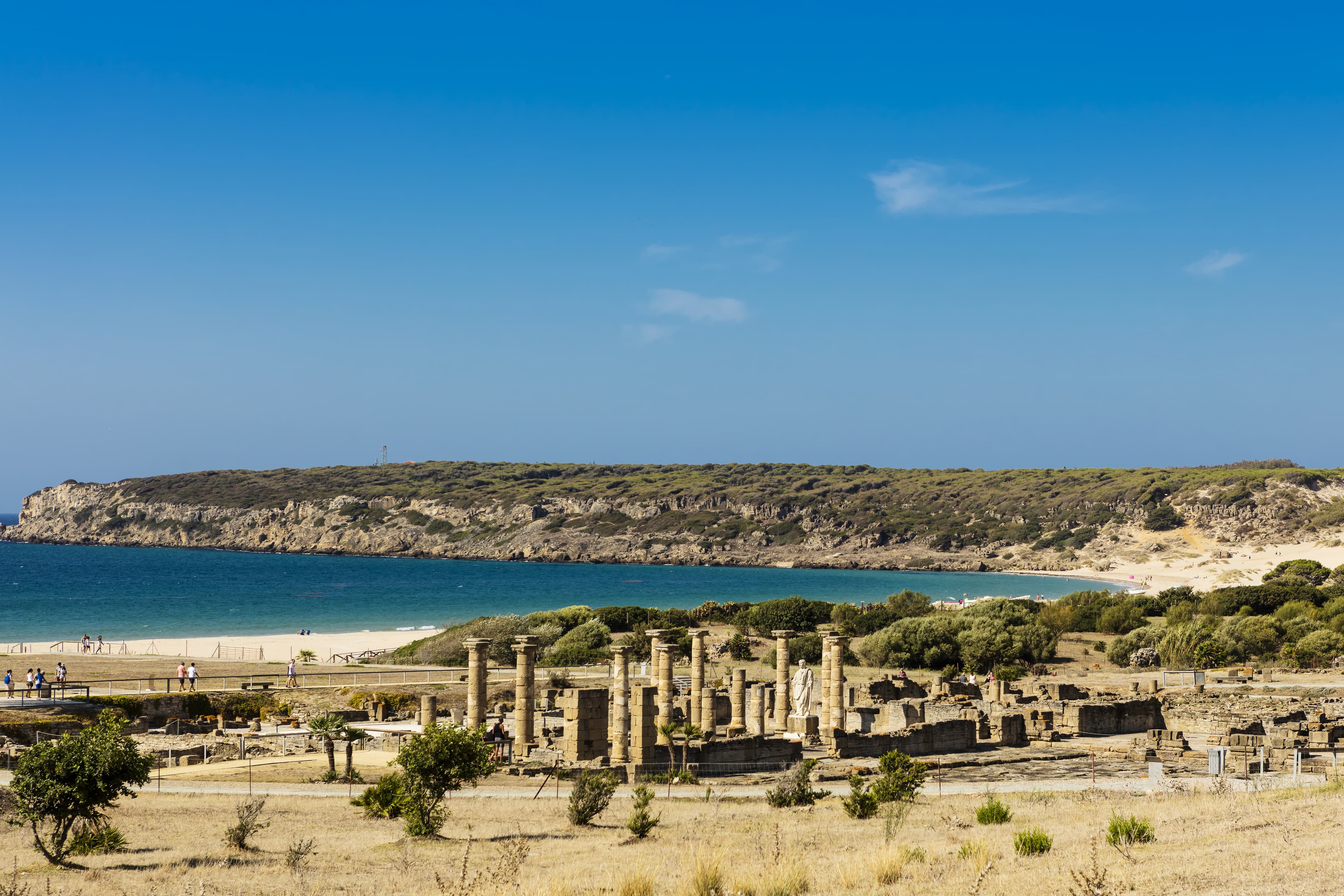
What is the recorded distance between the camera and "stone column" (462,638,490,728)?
3189cm

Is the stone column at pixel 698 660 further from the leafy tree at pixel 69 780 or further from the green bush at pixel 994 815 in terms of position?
the leafy tree at pixel 69 780

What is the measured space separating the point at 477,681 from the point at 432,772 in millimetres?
11921

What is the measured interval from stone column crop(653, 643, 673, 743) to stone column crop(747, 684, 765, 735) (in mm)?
4073

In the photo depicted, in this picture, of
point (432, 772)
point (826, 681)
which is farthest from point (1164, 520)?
point (432, 772)

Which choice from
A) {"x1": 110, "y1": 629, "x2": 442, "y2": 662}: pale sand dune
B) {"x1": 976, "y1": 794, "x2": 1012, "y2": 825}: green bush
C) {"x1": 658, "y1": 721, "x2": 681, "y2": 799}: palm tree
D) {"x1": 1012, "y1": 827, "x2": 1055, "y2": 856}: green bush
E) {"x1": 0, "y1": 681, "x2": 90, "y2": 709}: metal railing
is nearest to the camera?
{"x1": 1012, "y1": 827, "x2": 1055, "y2": 856}: green bush

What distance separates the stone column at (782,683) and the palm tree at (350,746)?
1190 centimetres

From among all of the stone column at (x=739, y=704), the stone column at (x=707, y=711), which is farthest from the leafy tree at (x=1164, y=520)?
the stone column at (x=707, y=711)

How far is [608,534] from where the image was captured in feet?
534

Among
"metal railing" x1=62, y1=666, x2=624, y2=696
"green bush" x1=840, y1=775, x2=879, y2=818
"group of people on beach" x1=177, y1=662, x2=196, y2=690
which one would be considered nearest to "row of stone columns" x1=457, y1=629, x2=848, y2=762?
"green bush" x1=840, y1=775, x2=879, y2=818

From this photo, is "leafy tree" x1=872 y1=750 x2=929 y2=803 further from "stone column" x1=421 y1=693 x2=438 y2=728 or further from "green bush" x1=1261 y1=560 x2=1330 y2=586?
"green bush" x1=1261 y1=560 x2=1330 y2=586

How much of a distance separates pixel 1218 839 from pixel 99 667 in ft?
146

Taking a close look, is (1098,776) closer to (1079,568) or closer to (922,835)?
(922,835)

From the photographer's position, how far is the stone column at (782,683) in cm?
3622

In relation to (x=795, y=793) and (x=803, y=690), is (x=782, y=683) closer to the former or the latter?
(x=803, y=690)
